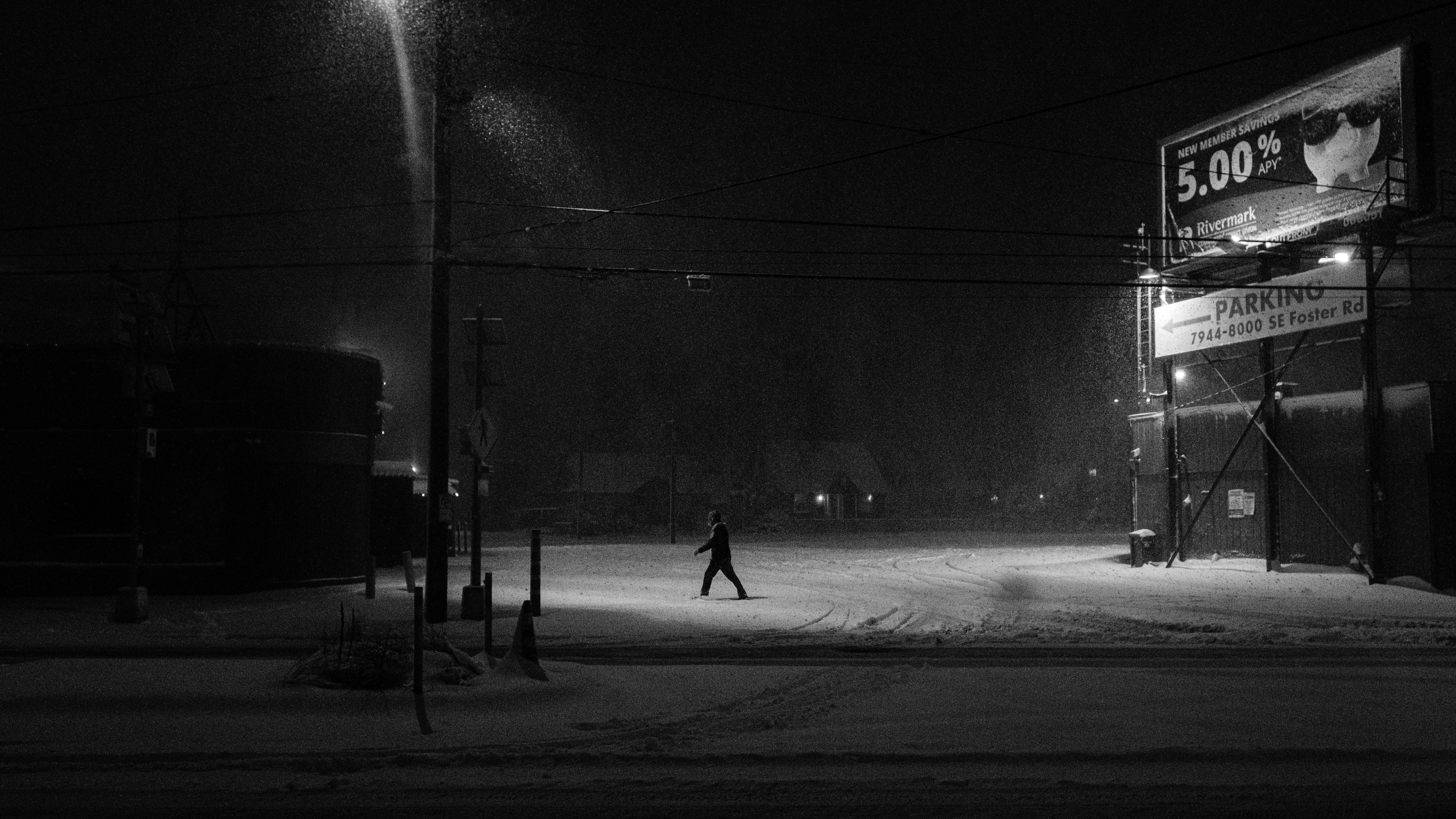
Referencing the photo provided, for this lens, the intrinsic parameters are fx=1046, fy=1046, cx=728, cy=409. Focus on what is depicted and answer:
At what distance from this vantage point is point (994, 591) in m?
23.9

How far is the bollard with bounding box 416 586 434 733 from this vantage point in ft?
27.5

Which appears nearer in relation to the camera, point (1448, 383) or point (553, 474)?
point (1448, 383)

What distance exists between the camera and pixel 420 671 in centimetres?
921

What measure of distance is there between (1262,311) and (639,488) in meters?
51.9

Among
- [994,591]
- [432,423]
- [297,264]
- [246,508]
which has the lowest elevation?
[994,591]

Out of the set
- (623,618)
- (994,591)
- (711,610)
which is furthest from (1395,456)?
(623,618)

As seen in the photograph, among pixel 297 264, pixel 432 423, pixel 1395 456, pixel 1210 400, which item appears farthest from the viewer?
pixel 1210 400

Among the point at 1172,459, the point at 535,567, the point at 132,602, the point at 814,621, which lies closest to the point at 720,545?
the point at 814,621

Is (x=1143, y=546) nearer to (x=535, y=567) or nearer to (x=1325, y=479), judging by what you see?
(x=1325, y=479)

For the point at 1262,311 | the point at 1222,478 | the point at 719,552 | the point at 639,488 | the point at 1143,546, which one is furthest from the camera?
the point at 639,488

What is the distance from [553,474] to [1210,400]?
5956cm

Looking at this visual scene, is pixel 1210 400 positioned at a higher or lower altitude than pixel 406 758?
higher

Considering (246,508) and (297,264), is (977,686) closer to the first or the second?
(297,264)

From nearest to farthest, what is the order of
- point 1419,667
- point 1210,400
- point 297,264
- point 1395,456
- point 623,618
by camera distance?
A: point 1419,667 → point 623,618 → point 297,264 → point 1395,456 → point 1210,400
